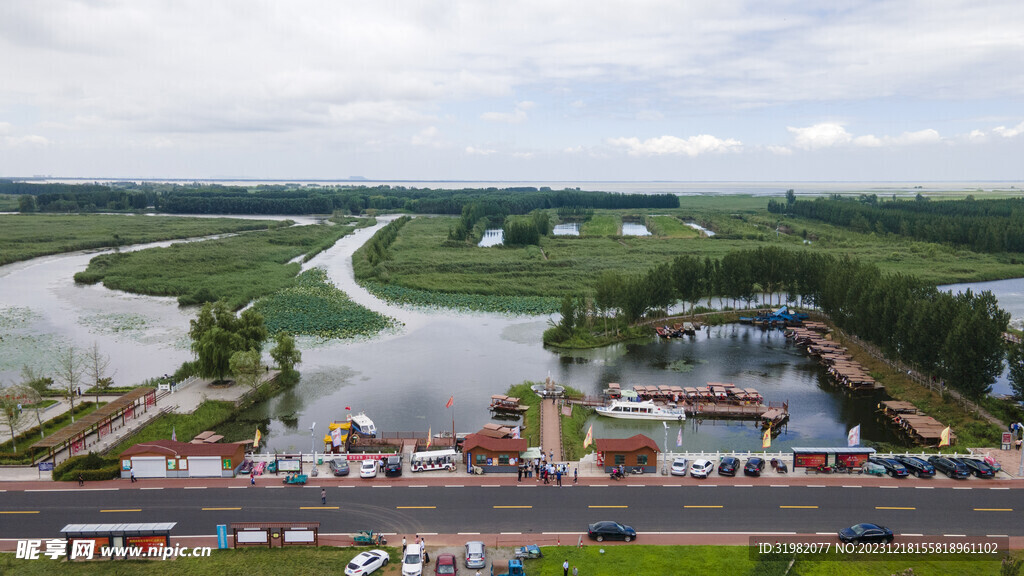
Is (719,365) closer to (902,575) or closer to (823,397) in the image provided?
(823,397)

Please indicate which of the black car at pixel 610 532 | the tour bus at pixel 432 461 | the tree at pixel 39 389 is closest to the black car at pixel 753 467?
the black car at pixel 610 532

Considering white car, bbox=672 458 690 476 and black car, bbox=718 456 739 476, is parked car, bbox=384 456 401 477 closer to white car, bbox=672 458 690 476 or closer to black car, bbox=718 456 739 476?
white car, bbox=672 458 690 476

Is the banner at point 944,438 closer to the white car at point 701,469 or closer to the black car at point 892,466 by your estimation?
the black car at point 892,466

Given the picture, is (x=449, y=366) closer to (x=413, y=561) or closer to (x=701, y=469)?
(x=701, y=469)

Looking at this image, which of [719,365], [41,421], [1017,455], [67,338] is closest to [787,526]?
[1017,455]

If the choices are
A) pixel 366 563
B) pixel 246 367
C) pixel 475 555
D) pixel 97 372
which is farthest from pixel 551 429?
pixel 97 372

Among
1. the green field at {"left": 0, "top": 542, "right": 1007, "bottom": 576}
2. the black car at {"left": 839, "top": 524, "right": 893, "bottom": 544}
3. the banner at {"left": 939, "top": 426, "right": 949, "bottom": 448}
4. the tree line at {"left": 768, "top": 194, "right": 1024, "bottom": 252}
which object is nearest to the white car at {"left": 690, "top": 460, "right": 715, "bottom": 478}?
the green field at {"left": 0, "top": 542, "right": 1007, "bottom": 576}
